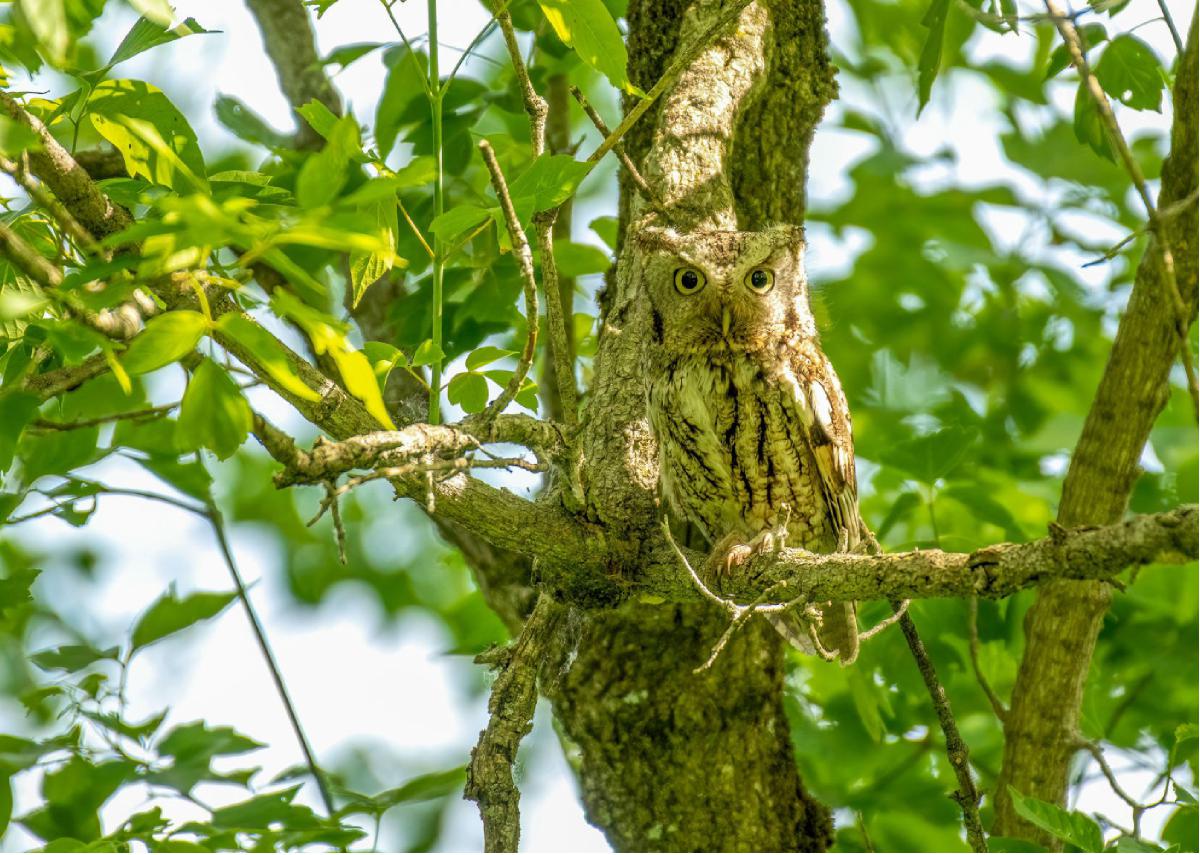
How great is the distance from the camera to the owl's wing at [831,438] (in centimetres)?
254

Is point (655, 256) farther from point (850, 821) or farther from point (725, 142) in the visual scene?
point (850, 821)

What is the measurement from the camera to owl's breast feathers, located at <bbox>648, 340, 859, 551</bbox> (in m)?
2.53

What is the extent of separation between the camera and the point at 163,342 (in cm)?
118

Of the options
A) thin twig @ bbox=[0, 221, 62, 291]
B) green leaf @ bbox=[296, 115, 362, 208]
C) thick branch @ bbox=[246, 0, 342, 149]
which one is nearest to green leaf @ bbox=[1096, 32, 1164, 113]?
green leaf @ bbox=[296, 115, 362, 208]

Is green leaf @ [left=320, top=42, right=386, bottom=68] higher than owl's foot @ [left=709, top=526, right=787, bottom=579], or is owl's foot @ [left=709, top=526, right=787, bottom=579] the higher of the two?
green leaf @ [left=320, top=42, right=386, bottom=68]

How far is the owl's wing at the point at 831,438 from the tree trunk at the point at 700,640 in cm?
33

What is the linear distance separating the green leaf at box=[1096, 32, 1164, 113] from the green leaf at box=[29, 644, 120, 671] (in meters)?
2.21

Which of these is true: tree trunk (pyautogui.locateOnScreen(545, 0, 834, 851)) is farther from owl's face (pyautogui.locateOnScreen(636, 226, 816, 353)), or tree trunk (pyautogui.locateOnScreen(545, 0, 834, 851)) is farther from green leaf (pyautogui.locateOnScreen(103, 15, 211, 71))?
green leaf (pyautogui.locateOnScreen(103, 15, 211, 71))

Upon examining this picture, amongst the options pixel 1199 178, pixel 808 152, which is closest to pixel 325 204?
pixel 808 152

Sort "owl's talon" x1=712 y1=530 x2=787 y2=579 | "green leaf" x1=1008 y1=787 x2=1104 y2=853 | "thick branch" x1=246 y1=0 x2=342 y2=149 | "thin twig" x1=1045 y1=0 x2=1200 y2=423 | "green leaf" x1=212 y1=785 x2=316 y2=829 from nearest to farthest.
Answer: "thin twig" x1=1045 y1=0 x2=1200 y2=423 < "green leaf" x1=212 y1=785 x2=316 y2=829 < "green leaf" x1=1008 y1=787 x2=1104 y2=853 < "owl's talon" x1=712 y1=530 x2=787 y2=579 < "thick branch" x1=246 y1=0 x2=342 y2=149

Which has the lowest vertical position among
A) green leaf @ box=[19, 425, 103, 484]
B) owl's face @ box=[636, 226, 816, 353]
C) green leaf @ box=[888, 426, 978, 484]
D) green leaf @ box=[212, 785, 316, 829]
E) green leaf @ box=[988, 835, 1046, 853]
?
green leaf @ box=[212, 785, 316, 829]

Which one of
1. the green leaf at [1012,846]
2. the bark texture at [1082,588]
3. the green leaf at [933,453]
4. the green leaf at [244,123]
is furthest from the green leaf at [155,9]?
the bark texture at [1082,588]

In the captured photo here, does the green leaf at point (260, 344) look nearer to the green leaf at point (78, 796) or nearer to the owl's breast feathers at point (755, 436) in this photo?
the green leaf at point (78, 796)

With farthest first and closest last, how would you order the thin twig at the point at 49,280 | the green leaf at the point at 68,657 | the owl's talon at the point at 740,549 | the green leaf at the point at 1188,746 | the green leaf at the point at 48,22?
the green leaf at the point at 1188,746 < the owl's talon at the point at 740,549 < the green leaf at the point at 68,657 < the thin twig at the point at 49,280 < the green leaf at the point at 48,22
